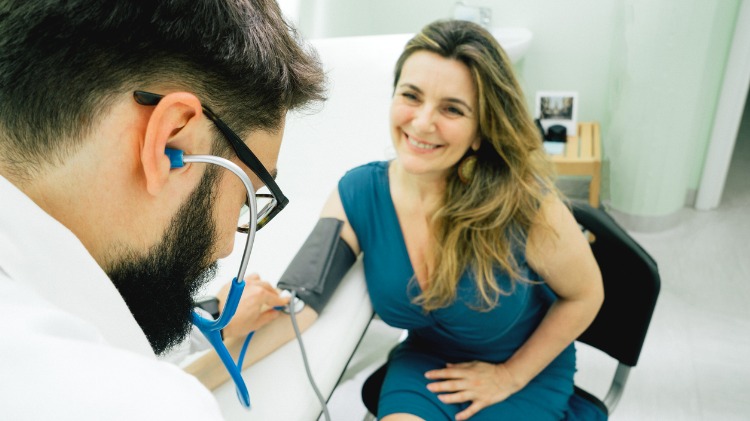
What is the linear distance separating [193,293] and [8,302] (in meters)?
0.33

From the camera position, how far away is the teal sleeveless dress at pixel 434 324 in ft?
4.04

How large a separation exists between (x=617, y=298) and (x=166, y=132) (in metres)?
1.01

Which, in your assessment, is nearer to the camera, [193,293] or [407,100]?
[193,293]

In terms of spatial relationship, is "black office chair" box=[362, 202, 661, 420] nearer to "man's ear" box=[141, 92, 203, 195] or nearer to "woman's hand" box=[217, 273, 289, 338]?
"woman's hand" box=[217, 273, 289, 338]

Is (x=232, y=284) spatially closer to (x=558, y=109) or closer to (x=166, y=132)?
(x=166, y=132)

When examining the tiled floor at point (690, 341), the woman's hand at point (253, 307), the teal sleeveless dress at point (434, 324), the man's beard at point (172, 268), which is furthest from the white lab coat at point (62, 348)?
the tiled floor at point (690, 341)

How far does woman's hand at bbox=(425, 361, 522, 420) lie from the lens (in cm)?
122

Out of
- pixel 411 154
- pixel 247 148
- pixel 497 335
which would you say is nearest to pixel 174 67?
pixel 247 148

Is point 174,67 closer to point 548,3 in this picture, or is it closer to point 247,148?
point 247,148

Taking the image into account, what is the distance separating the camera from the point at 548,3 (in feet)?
9.27

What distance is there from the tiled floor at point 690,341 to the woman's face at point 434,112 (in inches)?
31.6

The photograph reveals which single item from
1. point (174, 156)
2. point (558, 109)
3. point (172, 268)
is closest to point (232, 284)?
point (172, 268)

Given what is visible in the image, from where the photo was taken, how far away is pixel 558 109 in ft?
9.23

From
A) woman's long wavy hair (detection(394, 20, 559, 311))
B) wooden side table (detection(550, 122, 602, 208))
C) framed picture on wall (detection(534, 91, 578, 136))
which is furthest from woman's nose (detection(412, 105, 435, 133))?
framed picture on wall (detection(534, 91, 578, 136))
